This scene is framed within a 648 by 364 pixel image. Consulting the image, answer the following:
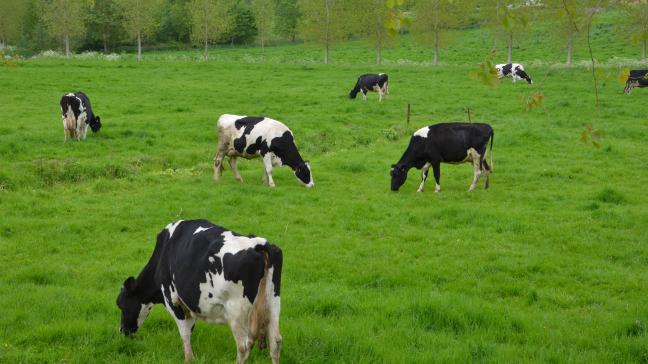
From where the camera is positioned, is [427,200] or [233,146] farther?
[233,146]

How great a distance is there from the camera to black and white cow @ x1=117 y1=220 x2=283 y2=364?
255 inches

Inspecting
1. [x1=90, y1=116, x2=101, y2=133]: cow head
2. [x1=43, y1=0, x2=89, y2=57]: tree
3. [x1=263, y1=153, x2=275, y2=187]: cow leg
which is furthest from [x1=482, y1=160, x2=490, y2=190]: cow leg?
[x1=43, y1=0, x2=89, y2=57]: tree

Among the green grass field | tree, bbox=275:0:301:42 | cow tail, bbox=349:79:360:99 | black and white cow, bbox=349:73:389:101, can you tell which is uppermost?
tree, bbox=275:0:301:42

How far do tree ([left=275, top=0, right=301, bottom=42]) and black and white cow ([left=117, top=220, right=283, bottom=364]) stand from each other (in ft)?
297

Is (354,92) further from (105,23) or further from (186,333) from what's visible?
(105,23)

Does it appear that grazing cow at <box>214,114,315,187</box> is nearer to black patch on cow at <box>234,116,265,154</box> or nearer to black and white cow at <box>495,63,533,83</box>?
black patch on cow at <box>234,116,265,154</box>

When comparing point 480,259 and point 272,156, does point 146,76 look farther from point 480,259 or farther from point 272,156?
point 480,259

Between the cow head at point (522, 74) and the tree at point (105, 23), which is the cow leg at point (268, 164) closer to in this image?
the cow head at point (522, 74)

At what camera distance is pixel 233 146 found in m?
18.4

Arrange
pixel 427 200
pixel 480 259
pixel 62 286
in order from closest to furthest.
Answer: pixel 62 286
pixel 480 259
pixel 427 200

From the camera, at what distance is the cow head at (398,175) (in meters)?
17.8

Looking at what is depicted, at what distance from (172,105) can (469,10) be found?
41.7 meters

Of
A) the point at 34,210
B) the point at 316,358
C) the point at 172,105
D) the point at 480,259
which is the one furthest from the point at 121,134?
the point at 316,358

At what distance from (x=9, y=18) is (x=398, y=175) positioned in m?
72.4
